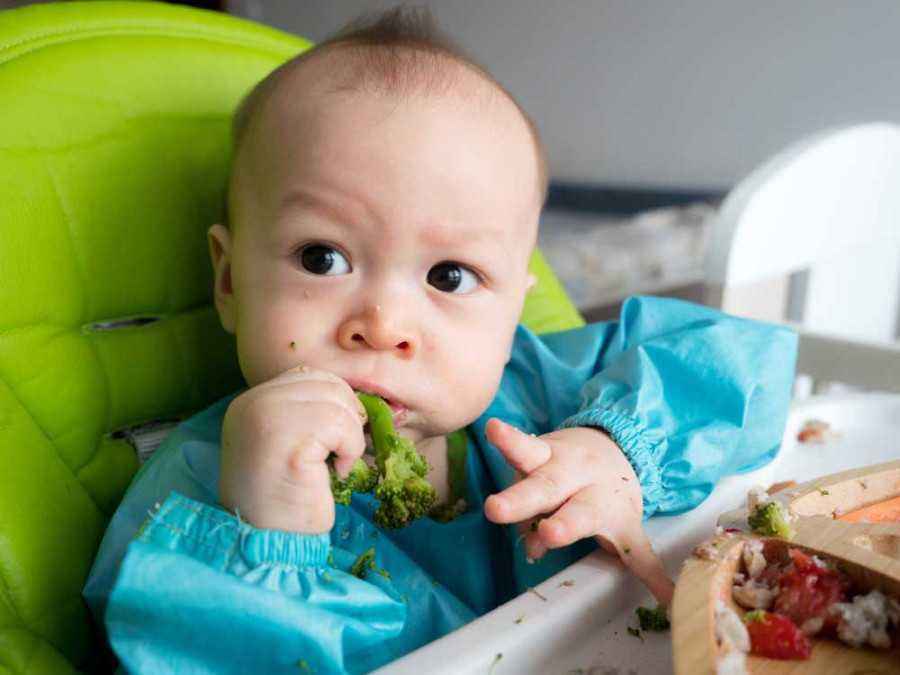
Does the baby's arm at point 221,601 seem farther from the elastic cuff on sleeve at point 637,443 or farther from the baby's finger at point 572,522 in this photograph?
the elastic cuff on sleeve at point 637,443

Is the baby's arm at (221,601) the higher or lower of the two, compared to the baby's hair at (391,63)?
lower

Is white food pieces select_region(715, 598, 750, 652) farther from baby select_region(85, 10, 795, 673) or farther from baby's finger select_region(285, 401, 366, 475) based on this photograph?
baby's finger select_region(285, 401, 366, 475)

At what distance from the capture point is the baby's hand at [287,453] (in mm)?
577

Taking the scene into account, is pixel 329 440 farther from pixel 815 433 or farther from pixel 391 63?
pixel 815 433

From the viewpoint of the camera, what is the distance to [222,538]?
0.57 meters

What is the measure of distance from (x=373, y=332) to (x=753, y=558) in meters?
0.31

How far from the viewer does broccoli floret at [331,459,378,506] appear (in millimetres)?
614

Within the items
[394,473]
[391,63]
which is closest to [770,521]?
[394,473]

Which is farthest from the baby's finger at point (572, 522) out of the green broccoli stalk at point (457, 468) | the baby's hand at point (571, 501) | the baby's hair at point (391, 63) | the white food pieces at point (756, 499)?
the baby's hair at point (391, 63)

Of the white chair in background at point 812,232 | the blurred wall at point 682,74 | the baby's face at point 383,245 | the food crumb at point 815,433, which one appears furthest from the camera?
the blurred wall at point 682,74

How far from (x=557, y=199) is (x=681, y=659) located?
2.53m

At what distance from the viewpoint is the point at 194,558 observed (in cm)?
57

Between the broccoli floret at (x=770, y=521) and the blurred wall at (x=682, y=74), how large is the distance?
1.78 metres

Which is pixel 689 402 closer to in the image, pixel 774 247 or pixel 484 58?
pixel 774 247
